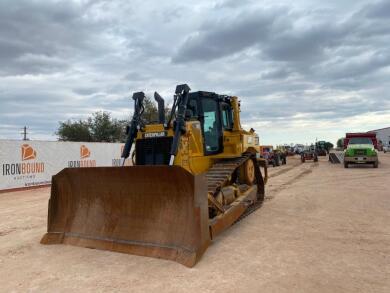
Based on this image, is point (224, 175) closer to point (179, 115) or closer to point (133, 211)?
point (179, 115)

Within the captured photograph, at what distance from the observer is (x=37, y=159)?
1903cm

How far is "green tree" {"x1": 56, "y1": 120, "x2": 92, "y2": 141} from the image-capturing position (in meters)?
50.6

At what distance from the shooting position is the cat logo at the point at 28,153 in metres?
18.3

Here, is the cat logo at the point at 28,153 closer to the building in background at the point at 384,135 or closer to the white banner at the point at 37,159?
the white banner at the point at 37,159

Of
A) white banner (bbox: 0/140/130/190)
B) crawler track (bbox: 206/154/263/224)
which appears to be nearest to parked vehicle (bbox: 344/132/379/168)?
white banner (bbox: 0/140/130/190)

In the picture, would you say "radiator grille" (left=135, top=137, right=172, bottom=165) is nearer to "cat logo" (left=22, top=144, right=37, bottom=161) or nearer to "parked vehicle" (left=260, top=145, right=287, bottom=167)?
"cat logo" (left=22, top=144, right=37, bottom=161)

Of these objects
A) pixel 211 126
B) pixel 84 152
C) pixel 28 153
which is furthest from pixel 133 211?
pixel 84 152

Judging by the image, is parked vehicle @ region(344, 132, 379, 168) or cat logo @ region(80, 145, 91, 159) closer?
cat logo @ region(80, 145, 91, 159)

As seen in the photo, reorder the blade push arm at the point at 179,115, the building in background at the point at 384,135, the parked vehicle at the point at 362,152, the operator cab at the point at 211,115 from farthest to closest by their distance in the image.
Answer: the building in background at the point at 384,135 < the parked vehicle at the point at 362,152 < the operator cab at the point at 211,115 < the blade push arm at the point at 179,115

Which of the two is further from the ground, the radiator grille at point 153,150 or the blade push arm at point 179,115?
the blade push arm at point 179,115

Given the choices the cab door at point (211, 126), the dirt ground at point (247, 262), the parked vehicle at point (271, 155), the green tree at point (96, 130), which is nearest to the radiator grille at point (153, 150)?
the cab door at point (211, 126)

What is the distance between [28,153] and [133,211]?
13.5m

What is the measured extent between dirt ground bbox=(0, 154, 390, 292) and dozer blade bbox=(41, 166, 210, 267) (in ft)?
0.75

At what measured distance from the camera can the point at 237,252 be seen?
638 cm
